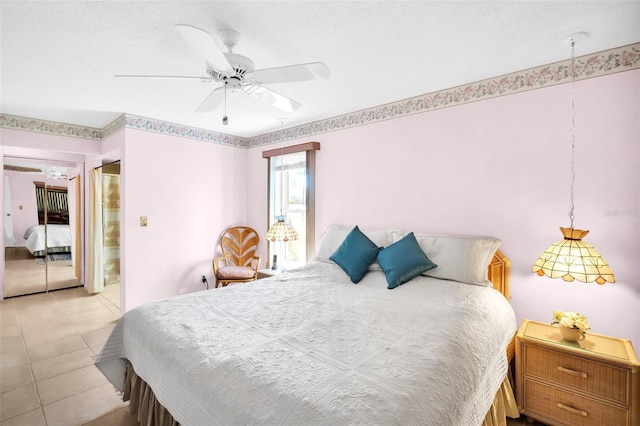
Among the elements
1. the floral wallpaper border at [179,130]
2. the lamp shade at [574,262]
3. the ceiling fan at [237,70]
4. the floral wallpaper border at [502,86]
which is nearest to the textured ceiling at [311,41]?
the floral wallpaper border at [502,86]

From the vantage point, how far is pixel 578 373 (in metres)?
1.86

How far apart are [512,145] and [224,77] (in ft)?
7.58

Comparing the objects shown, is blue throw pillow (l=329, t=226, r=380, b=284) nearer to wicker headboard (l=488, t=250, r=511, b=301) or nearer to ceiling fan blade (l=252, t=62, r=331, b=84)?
wicker headboard (l=488, t=250, r=511, b=301)

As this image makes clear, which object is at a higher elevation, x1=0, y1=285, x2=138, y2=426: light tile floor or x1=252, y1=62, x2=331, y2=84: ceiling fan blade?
x1=252, y1=62, x2=331, y2=84: ceiling fan blade

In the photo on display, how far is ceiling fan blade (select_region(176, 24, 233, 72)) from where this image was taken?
55.6 inches

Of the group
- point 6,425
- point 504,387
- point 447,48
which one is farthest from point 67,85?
point 504,387

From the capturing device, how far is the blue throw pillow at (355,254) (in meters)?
2.76

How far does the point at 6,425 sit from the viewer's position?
2006 millimetres

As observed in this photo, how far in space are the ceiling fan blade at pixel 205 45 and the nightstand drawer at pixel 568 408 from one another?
2803 millimetres

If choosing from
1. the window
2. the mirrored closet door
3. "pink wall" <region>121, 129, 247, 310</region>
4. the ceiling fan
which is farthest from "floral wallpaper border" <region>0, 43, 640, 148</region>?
the ceiling fan

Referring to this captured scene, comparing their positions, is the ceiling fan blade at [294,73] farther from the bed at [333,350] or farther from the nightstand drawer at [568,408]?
the nightstand drawer at [568,408]

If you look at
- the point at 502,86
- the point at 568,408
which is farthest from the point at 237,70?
the point at 568,408

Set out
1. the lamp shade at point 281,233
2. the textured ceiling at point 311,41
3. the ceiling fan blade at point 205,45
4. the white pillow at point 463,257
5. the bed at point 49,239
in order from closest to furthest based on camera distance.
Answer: the ceiling fan blade at point 205,45
the textured ceiling at point 311,41
the white pillow at point 463,257
the lamp shade at point 281,233
the bed at point 49,239

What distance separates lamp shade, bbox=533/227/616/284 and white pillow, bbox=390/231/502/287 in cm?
40
